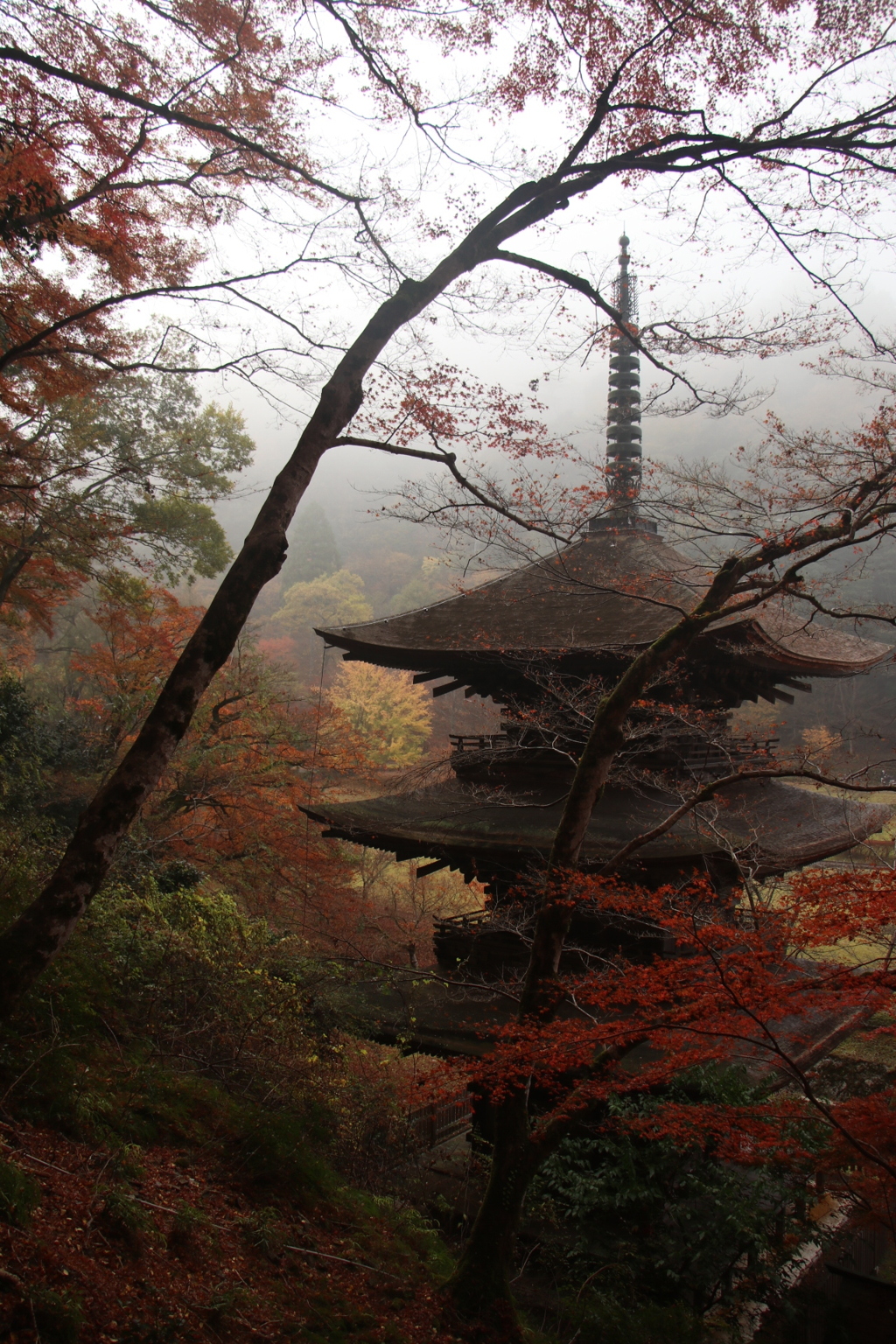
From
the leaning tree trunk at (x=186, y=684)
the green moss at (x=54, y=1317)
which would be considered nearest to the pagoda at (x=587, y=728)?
the leaning tree trunk at (x=186, y=684)

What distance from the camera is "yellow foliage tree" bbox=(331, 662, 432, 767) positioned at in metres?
28.0

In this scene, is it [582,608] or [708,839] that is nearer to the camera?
[708,839]

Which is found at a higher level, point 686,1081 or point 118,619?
point 118,619

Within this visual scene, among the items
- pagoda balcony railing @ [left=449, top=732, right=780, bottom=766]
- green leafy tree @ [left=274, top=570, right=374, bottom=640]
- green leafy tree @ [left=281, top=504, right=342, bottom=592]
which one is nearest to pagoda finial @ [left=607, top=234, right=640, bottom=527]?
pagoda balcony railing @ [left=449, top=732, right=780, bottom=766]

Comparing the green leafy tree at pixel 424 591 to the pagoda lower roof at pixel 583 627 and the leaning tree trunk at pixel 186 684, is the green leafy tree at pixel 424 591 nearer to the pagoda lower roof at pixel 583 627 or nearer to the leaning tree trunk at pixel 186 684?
the pagoda lower roof at pixel 583 627

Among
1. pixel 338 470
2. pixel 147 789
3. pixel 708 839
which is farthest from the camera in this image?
pixel 338 470

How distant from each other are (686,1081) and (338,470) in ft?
237

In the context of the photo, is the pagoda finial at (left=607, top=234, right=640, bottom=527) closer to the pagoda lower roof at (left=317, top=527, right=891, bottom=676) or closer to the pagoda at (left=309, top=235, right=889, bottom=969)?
the pagoda at (left=309, top=235, right=889, bottom=969)

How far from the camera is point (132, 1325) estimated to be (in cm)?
276

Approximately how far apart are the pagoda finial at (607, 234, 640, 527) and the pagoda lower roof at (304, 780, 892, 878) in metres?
3.43

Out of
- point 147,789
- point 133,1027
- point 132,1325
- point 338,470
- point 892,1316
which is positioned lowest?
point 892,1316

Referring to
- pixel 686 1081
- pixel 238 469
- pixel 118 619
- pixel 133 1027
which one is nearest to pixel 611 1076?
pixel 686 1081

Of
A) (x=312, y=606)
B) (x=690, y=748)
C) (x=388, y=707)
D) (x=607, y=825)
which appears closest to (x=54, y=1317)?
(x=607, y=825)

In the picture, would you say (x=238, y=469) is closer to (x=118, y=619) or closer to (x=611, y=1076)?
(x=118, y=619)
